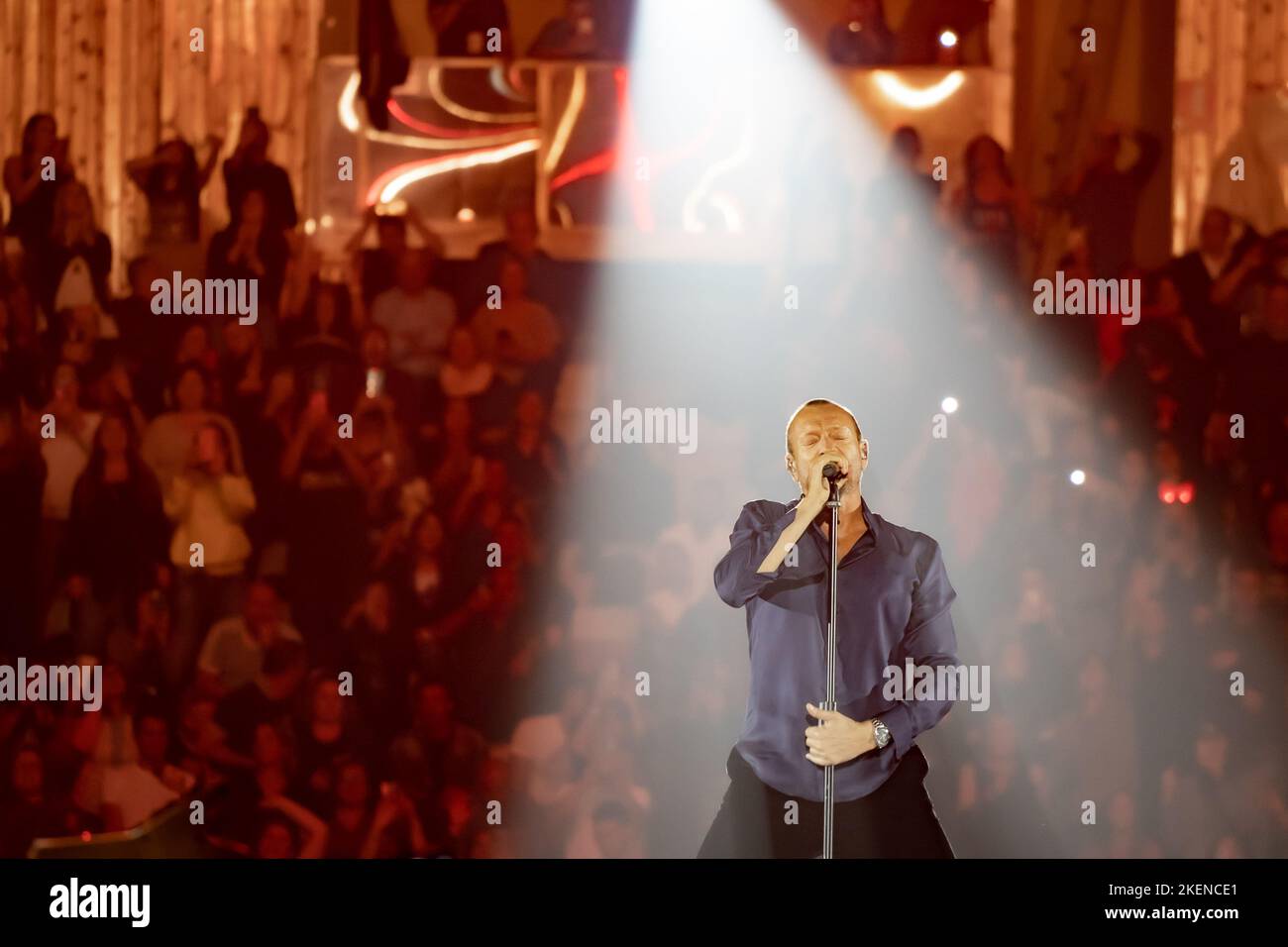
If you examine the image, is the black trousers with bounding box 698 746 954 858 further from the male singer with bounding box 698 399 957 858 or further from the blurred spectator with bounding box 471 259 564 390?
the blurred spectator with bounding box 471 259 564 390

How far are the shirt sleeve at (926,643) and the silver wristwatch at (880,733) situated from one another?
0.01 meters

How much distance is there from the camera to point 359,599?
503 centimetres

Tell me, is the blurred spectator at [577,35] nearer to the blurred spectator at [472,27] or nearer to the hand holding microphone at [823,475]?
the blurred spectator at [472,27]

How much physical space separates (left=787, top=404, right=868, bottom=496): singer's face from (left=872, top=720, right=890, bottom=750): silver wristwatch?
67 cm

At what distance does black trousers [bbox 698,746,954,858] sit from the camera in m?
4.84

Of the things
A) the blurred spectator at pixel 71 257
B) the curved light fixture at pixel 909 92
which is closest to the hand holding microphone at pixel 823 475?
the curved light fixture at pixel 909 92

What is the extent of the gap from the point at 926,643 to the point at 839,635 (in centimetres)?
26

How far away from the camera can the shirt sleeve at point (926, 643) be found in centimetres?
486

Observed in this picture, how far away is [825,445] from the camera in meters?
4.97

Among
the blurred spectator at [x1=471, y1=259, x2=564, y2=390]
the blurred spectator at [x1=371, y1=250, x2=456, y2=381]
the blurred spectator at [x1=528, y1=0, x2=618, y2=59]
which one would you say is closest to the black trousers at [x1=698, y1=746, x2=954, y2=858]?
the blurred spectator at [x1=471, y1=259, x2=564, y2=390]

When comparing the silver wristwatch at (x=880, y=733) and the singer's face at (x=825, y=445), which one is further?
the singer's face at (x=825, y=445)
